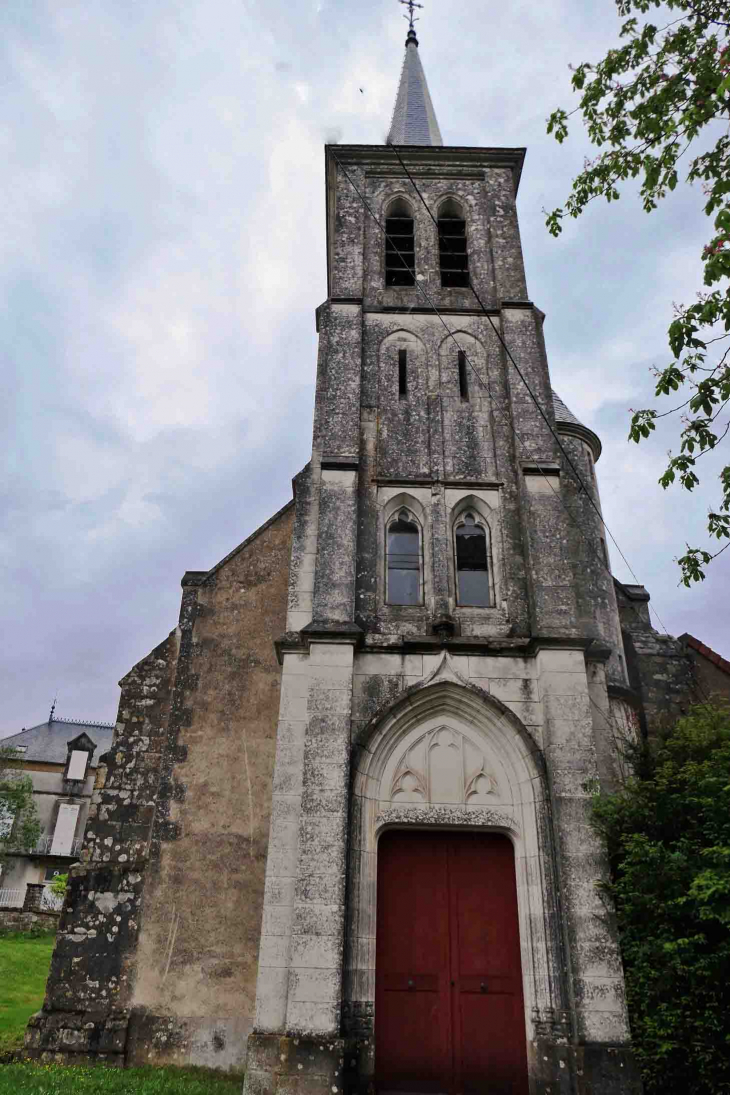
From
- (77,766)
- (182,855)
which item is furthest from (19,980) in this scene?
(77,766)

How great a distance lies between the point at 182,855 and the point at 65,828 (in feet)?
132

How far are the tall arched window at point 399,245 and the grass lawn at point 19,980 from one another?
14.6 metres

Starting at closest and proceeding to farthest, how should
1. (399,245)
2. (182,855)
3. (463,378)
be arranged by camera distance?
(182,855)
(463,378)
(399,245)

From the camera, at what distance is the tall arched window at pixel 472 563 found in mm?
12312

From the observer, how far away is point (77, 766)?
49250 millimetres

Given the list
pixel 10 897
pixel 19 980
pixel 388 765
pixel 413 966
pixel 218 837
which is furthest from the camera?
pixel 10 897

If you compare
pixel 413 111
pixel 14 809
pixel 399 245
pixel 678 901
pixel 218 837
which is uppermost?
pixel 413 111

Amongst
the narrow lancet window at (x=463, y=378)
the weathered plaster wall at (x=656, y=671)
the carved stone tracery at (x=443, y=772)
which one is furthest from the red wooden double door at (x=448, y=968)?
the narrow lancet window at (x=463, y=378)

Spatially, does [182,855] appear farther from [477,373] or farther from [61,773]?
[61,773]

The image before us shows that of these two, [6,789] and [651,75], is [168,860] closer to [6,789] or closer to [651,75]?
[651,75]

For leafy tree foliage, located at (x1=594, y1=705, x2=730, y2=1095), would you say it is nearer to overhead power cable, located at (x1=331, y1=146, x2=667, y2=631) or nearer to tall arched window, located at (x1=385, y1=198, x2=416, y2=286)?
overhead power cable, located at (x1=331, y1=146, x2=667, y2=631)

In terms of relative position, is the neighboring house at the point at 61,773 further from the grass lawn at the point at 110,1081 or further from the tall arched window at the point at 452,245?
the tall arched window at the point at 452,245

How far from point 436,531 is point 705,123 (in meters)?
6.74

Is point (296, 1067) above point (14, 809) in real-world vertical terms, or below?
below
